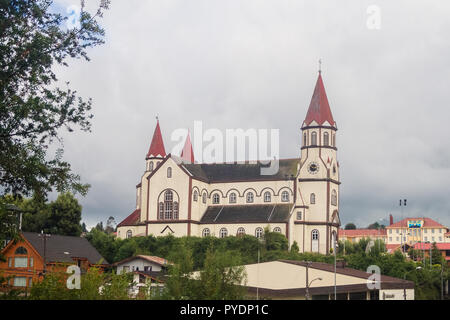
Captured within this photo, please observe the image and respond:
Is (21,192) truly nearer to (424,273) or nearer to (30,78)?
(30,78)

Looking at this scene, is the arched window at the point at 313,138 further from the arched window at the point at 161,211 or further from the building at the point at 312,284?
the building at the point at 312,284

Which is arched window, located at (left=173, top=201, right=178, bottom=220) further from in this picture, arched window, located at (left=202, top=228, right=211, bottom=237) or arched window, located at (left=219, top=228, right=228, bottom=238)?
arched window, located at (left=219, top=228, right=228, bottom=238)

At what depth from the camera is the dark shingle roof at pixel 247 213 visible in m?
80.9

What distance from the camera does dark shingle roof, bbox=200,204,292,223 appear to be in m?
80.9

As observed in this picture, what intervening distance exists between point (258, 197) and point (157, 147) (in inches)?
692

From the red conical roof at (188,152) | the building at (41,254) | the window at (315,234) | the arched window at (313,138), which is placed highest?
the red conical roof at (188,152)

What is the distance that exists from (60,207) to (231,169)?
2218 centimetres

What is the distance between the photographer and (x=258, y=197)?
85062 millimetres

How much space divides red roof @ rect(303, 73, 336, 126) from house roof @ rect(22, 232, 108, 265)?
3208cm

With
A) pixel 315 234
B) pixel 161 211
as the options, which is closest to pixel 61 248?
pixel 161 211

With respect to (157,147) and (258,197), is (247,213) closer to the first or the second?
(258,197)

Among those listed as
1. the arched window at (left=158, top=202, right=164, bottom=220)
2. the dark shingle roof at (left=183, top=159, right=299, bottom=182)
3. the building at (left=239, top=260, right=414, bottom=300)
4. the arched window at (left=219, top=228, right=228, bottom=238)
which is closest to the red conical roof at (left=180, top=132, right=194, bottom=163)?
the dark shingle roof at (left=183, top=159, right=299, bottom=182)

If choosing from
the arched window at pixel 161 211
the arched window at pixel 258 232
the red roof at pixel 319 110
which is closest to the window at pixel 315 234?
the arched window at pixel 258 232

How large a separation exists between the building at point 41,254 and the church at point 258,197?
1912 centimetres
